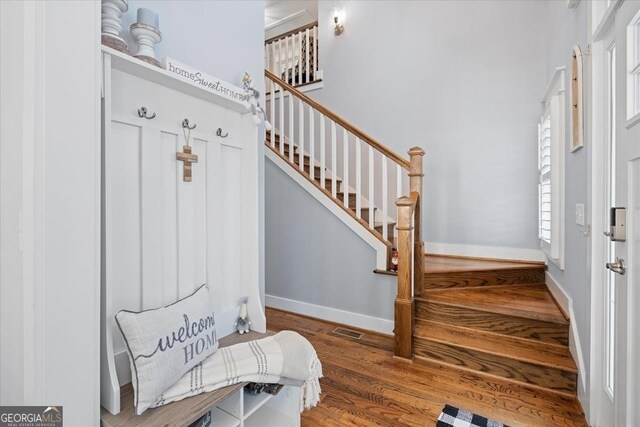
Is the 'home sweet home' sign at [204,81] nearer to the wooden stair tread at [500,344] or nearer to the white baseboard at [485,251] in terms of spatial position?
the wooden stair tread at [500,344]

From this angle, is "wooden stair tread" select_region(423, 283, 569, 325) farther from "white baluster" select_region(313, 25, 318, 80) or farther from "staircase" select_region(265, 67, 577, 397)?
"white baluster" select_region(313, 25, 318, 80)

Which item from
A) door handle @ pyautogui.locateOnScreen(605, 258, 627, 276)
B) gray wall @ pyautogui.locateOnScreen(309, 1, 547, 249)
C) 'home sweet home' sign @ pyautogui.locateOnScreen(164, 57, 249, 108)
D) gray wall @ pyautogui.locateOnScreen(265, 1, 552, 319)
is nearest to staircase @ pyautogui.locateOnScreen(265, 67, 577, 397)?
gray wall @ pyautogui.locateOnScreen(265, 1, 552, 319)

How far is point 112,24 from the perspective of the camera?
1046 millimetres

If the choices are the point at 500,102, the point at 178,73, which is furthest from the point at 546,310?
the point at 178,73

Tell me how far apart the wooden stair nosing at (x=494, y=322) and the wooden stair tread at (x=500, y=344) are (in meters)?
0.03

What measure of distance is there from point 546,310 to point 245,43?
2.62 meters

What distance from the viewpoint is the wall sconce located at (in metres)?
4.10

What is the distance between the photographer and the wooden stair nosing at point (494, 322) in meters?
2.01

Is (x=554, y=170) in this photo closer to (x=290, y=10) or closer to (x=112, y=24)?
(x=112, y=24)

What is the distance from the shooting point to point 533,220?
3029 mm

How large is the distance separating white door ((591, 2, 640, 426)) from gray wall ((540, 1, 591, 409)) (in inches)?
3.2

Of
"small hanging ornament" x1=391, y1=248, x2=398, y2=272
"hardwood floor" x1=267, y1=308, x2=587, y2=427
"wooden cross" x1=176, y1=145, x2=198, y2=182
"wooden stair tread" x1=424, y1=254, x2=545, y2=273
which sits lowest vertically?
"hardwood floor" x1=267, y1=308, x2=587, y2=427

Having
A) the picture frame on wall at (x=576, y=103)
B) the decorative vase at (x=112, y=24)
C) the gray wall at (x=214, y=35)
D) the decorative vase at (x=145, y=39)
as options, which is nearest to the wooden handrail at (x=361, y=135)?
the picture frame on wall at (x=576, y=103)

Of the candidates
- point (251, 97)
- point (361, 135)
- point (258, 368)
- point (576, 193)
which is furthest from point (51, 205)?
point (576, 193)
